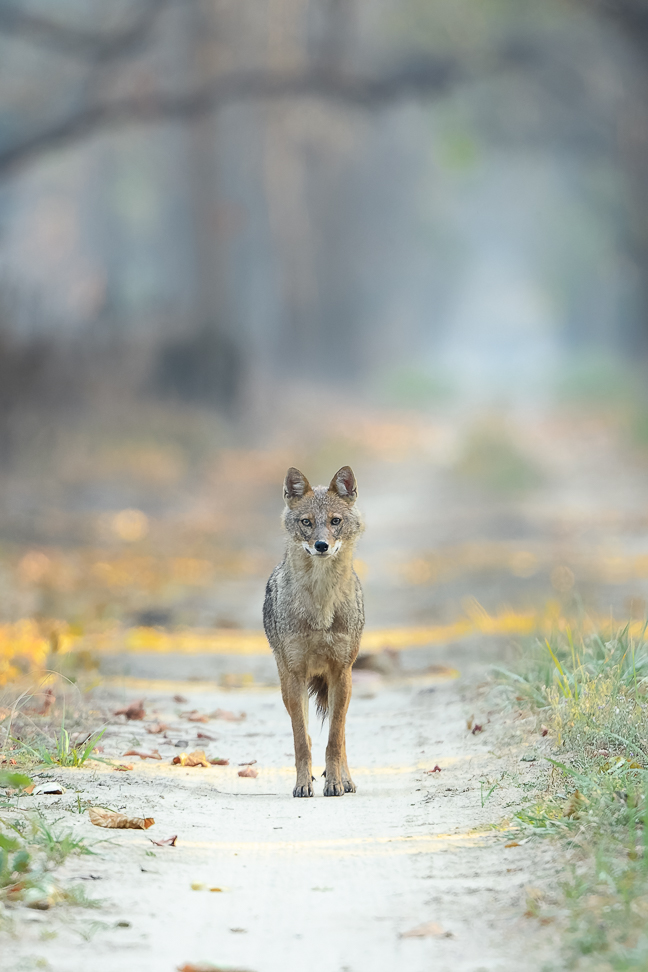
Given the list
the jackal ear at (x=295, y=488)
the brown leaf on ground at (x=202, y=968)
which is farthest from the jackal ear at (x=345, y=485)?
the brown leaf on ground at (x=202, y=968)

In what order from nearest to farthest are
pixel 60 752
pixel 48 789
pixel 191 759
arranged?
pixel 48 789, pixel 60 752, pixel 191 759

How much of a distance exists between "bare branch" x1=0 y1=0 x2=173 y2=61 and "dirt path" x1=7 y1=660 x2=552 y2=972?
15343 millimetres

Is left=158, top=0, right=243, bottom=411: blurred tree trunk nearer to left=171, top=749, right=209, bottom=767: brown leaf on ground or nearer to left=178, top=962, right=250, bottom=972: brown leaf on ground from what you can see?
left=171, top=749, right=209, bottom=767: brown leaf on ground

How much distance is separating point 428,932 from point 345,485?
3.01 m

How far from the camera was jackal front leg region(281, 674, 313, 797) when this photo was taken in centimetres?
629

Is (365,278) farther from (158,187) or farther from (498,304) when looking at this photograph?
(498,304)

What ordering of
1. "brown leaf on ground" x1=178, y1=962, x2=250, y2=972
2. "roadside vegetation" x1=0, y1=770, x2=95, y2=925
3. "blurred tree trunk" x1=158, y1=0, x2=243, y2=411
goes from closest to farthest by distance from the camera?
"brown leaf on ground" x1=178, y1=962, x2=250, y2=972 < "roadside vegetation" x1=0, y1=770, x2=95, y2=925 < "blurred tree trunk" x1=158, y1=0, x2=243, y2=411

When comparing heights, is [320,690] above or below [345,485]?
below

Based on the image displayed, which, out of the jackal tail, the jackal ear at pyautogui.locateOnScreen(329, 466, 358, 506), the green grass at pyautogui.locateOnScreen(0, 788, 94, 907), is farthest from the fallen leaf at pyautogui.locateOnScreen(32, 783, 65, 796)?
the jackal ear at pyautogui.locateOnScreen(329, 466, 358, 506)

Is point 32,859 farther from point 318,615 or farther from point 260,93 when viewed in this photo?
point 260,93

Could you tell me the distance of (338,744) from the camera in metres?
6.31

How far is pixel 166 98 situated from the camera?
20984mm

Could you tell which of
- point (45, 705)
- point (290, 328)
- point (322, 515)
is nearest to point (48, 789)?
point (45, 705)

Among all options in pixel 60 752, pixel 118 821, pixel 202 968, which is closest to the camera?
pixel 202 968
